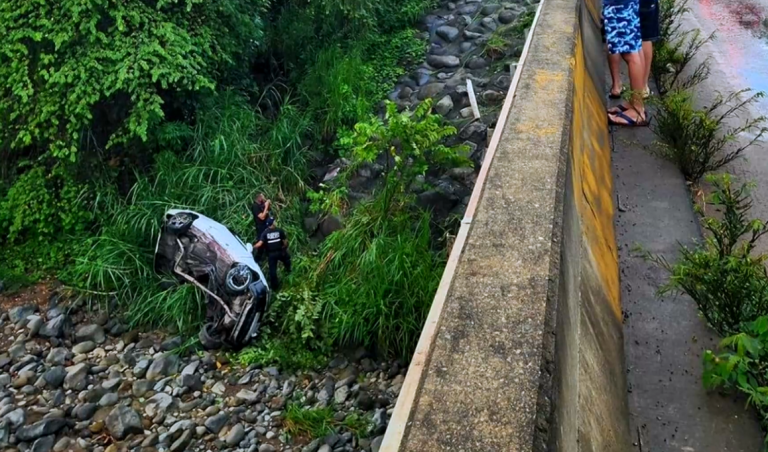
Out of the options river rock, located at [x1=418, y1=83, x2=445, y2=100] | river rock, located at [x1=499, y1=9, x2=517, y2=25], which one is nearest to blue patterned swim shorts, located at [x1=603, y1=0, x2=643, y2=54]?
river rock, located at [x1=418, y1=83, x2=445, y2=100]

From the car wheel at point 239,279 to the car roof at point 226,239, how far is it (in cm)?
8

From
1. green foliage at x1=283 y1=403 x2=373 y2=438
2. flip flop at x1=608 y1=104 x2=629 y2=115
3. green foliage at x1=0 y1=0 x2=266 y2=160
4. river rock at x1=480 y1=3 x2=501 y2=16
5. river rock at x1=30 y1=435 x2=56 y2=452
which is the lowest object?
green foliage at x1=283 y1=403 x2=373 y2=438

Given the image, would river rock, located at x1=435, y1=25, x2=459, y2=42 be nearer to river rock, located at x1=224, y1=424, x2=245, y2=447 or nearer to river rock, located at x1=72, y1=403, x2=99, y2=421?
river rock, located at x1=224, y1=424, x2=245, y2=447

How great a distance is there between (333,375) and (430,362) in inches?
133

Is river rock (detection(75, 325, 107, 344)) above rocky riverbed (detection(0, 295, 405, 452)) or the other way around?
above

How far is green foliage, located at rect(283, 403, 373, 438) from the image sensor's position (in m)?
4.70

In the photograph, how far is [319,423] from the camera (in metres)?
4.76

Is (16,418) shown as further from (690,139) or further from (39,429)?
(690,139)

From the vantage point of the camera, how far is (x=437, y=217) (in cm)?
575

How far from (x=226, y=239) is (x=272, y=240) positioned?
0.55 metres

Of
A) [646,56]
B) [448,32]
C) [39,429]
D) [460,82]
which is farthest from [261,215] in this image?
[448,32]

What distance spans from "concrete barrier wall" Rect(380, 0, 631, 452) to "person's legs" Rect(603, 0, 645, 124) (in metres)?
1.23

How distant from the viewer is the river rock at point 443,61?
8164mm

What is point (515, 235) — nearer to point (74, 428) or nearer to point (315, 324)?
point (315, 324)
